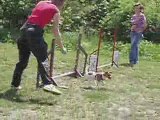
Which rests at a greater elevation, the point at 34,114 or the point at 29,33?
the point at 29,33

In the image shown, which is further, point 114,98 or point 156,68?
point 156,68

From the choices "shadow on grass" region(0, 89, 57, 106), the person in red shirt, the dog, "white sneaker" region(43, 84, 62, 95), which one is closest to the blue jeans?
the dog

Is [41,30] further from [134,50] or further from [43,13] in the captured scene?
[134,50]

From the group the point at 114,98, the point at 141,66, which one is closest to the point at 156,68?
the point at 141,66

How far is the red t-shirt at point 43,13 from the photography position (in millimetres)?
7498

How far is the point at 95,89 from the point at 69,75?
1183 millimetres

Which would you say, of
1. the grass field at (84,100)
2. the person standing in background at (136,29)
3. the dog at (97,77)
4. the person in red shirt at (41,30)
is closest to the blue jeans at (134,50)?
the person standing in background at (136,29)

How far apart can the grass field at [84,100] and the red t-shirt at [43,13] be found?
1.09 meters

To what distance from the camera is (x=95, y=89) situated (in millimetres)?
8656

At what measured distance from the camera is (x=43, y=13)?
7.54 m

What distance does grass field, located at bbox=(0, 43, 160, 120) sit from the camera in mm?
6904

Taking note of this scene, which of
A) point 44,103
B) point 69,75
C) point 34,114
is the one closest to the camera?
point 34,114

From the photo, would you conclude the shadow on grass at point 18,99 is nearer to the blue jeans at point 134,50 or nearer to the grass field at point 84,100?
the grass field at point 84,100

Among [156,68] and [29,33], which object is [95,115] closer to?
[29,33]
